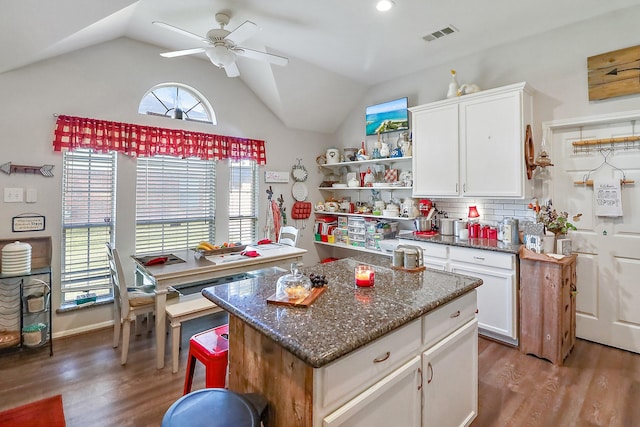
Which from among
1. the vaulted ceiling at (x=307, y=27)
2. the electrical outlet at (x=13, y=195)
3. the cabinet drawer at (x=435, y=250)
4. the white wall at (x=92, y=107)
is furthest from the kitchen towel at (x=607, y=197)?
the electrical outlet at (x=13, y=195)

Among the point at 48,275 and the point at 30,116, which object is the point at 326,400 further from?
the point at 30,116

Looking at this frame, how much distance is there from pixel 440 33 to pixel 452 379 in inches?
122

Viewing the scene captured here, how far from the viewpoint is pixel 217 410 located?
3.59 feet

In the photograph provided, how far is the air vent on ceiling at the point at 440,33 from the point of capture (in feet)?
10.1

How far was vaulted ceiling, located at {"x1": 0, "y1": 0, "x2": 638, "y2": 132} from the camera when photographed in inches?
94.0

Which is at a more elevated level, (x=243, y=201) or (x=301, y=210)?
(x=243, y=201)

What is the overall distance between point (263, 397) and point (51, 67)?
3551mm

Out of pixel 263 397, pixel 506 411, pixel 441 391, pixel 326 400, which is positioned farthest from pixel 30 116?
pixel 506 411

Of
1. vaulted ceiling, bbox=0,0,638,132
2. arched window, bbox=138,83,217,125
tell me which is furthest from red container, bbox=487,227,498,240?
arched window, bbox=138,83,217,125

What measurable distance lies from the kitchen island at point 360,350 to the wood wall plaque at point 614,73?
2.41 metres

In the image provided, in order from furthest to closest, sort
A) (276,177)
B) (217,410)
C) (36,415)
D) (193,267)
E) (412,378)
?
1. (276,177)
2. (193,267)
3. (36,415)
4. (412,378)
5. (217,410)

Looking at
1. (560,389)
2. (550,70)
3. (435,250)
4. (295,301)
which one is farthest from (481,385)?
(550,70)

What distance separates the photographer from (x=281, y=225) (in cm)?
468

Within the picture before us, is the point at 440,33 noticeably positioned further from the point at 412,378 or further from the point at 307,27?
the point at 412,378
